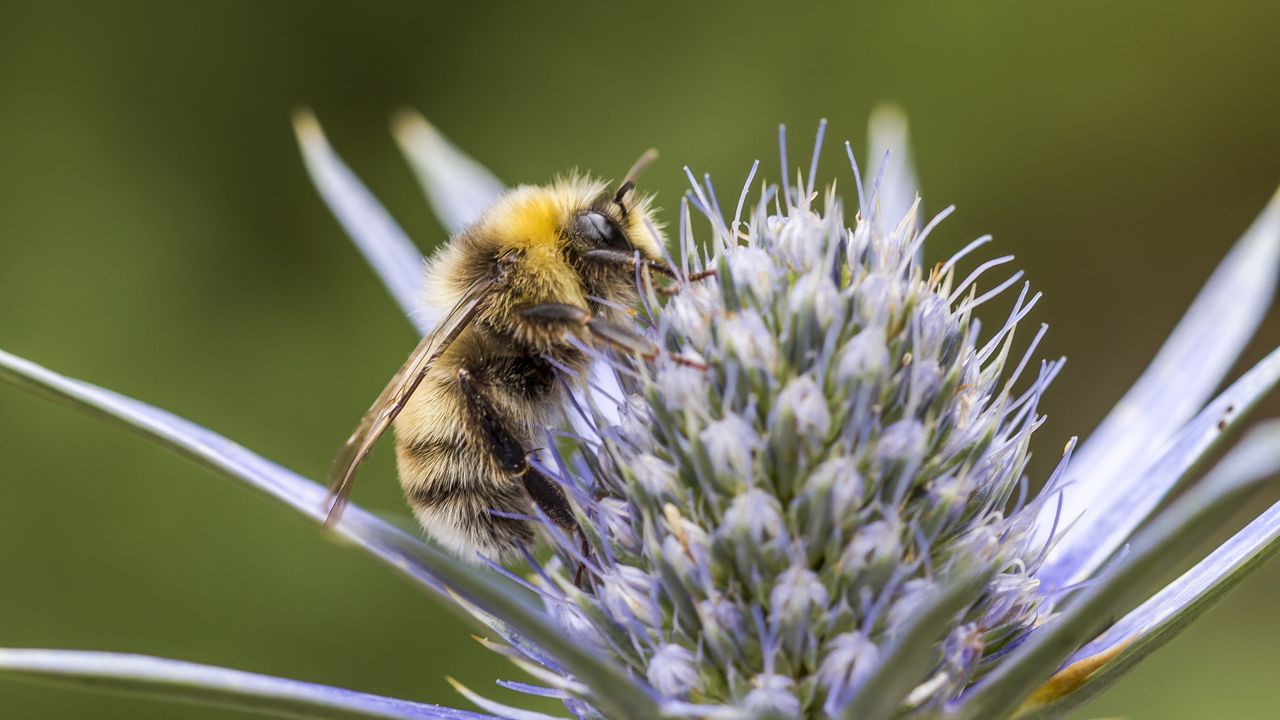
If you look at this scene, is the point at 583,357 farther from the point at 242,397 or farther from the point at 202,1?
the point at 202,1

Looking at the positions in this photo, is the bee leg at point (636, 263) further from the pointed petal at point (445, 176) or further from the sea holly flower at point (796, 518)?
the pointed petal at point (445, 176)

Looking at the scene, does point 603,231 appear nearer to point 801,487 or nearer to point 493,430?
point 493,430

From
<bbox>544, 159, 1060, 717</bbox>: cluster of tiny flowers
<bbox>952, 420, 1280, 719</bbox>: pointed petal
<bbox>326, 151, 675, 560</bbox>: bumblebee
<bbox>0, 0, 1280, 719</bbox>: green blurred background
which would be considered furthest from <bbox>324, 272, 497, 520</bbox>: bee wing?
<bbox>0, 0, 1280, 719</bbox>: green blurred background

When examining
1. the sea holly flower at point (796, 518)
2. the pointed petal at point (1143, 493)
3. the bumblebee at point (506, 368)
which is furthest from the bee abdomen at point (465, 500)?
the pointed petal at point (1143, 493)

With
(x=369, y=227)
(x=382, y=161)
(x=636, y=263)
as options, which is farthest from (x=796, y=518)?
(x=382, y=161)

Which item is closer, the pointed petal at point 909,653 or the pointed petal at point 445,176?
the pointed petal at point 909,653

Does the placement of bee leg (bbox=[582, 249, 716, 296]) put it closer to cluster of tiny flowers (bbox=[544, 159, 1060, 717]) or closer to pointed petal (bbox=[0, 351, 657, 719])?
cluster of tiny flowers (bbox=[544, 159, 1060, 717])
